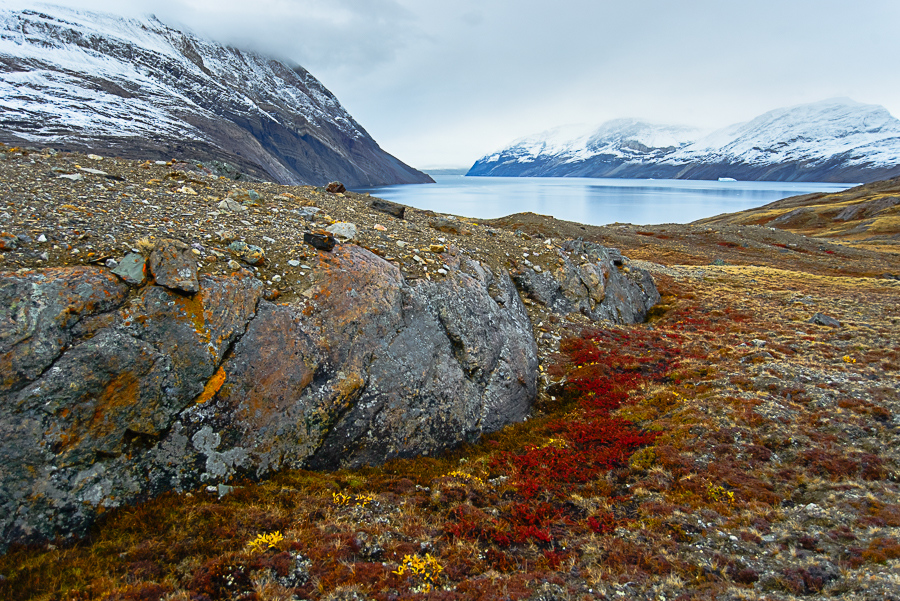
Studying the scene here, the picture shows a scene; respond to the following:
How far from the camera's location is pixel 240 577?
20.7ft

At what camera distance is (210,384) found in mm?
8594

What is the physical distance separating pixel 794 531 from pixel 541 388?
27.3ft

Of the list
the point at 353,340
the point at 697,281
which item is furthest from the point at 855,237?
the point at 353,340

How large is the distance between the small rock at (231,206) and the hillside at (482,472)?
11 cm

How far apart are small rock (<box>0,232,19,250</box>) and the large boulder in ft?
4.30

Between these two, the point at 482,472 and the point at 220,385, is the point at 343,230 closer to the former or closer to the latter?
the point at 220,385

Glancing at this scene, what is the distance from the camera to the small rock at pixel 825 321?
21.7 metres

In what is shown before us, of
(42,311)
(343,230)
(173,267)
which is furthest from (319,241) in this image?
(42,311)

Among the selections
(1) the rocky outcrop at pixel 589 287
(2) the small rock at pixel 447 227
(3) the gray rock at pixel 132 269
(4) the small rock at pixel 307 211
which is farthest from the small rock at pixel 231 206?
(1) the rocky outcrop at pixel 589 287

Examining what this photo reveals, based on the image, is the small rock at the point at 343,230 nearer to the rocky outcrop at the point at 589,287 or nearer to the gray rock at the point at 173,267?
the gray rock at the point at 173,267

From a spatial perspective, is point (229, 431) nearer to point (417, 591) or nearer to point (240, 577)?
point (240, 577)

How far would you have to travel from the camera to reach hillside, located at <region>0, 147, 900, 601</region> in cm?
649

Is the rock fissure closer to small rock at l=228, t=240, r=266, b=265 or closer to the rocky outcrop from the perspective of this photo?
small rock at l=228, t=240, r=266, b=265

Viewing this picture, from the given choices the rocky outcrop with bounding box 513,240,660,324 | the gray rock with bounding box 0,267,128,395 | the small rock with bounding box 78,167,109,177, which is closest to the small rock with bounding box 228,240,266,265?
the gray rock with bounding box 0,267,128,395
